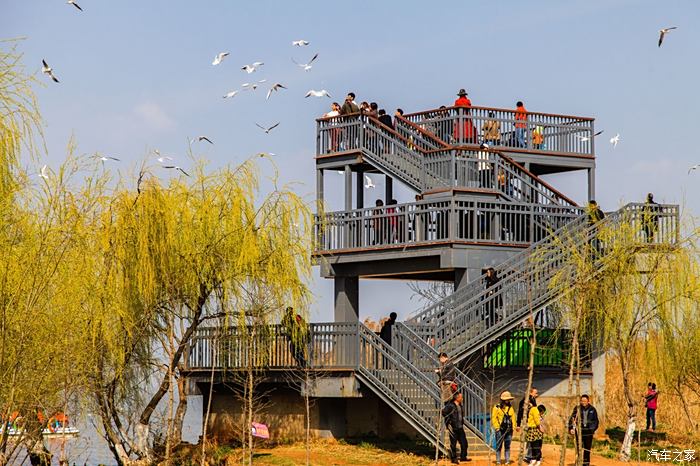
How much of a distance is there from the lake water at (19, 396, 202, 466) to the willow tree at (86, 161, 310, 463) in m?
0.84

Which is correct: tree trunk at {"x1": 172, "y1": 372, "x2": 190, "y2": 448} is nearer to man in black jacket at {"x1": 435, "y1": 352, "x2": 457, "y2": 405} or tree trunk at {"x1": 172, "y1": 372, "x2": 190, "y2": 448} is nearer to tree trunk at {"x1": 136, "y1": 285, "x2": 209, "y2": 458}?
tree trunk at {"x1": 136, "y1": 285, "x2": 209, "y2": 458}

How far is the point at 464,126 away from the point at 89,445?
13.9 m

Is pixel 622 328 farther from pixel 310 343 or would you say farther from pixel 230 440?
pixel 230 440

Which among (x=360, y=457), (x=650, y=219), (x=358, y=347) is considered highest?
(x=650, y=219)

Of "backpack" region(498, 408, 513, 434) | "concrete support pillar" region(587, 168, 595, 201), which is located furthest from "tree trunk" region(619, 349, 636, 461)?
"concrete support pillar" region(587, 168, 595, 201)

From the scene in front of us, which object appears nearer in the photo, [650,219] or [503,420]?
[503,420]

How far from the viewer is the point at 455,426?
104 ft

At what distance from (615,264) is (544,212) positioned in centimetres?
322

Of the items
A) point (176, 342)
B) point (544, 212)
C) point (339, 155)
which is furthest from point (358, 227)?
point (176, 342)

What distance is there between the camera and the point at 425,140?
4112 cm

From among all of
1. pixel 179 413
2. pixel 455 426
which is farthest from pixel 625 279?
pixel 179 413

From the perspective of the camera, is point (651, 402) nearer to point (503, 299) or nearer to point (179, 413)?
point (503, 299)

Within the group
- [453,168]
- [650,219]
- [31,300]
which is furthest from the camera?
[453,168]

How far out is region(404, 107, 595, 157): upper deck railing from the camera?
4159 centimetres
